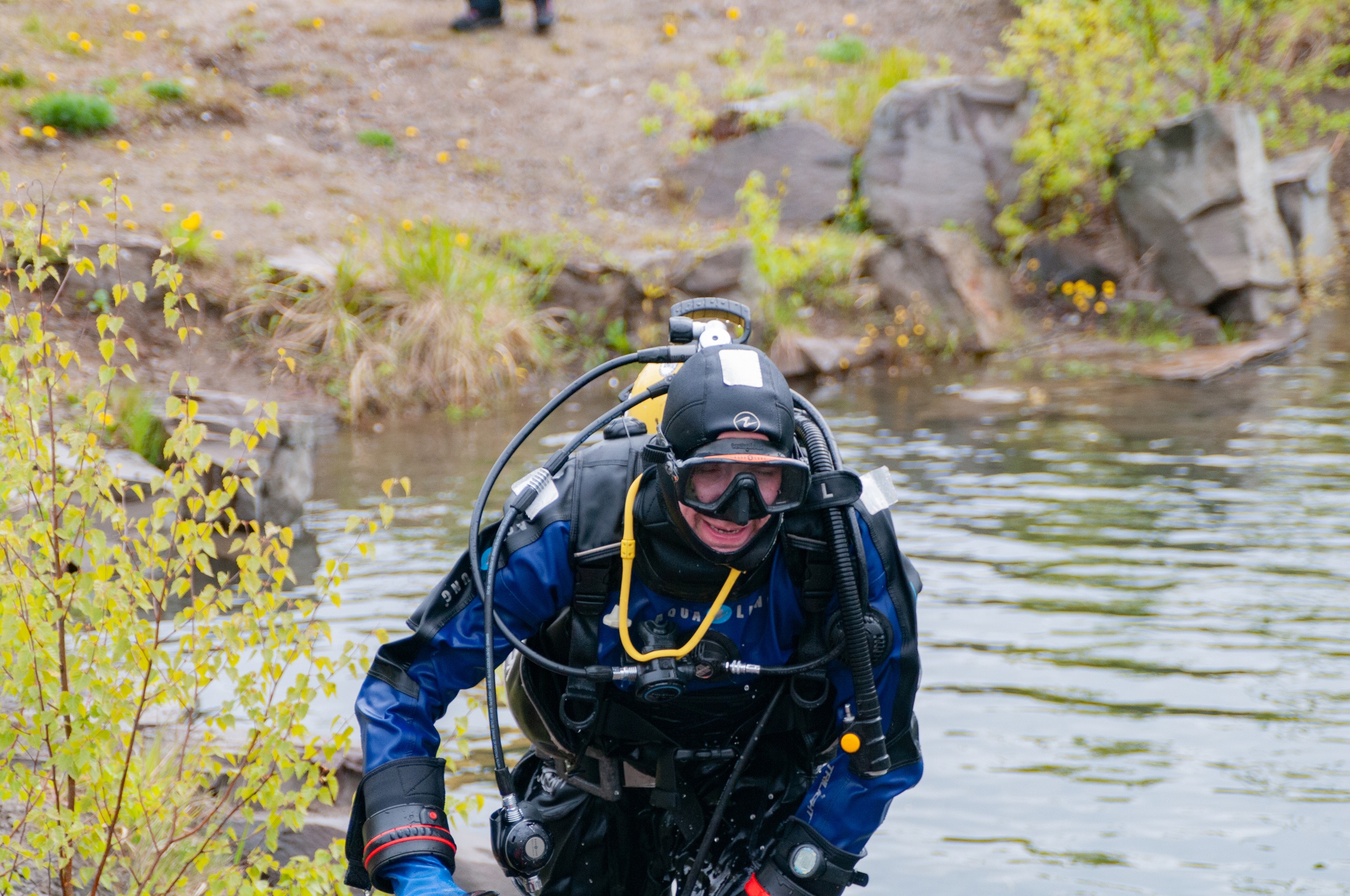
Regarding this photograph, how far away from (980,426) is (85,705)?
7.05 metres

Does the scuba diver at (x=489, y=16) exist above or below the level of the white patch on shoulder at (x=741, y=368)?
above

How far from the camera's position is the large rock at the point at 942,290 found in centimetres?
1070

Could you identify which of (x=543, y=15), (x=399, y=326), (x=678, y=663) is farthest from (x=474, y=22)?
(x=678, y=663)

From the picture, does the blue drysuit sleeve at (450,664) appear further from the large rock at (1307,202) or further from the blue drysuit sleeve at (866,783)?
the large rock at (1307,202)

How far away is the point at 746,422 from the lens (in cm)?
238

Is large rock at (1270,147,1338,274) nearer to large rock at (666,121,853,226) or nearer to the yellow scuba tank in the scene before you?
large rock at (666,121,853,226)

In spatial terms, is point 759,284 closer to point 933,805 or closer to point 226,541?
point 226,541

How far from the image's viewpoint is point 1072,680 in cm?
463

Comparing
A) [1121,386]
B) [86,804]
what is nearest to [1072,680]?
[86,804]

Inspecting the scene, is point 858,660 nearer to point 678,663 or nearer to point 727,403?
point 678,663

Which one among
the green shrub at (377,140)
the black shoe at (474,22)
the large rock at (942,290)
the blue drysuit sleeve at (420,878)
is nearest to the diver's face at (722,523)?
the blue drysuit sleeve at (420,878)

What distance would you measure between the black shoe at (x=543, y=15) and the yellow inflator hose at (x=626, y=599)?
12594 millimetres

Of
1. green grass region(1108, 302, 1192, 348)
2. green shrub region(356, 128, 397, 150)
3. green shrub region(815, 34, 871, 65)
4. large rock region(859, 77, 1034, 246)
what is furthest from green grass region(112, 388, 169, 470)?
green shrub region(815, 34, 871, 65)

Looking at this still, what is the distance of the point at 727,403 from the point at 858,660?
23.2 inches
